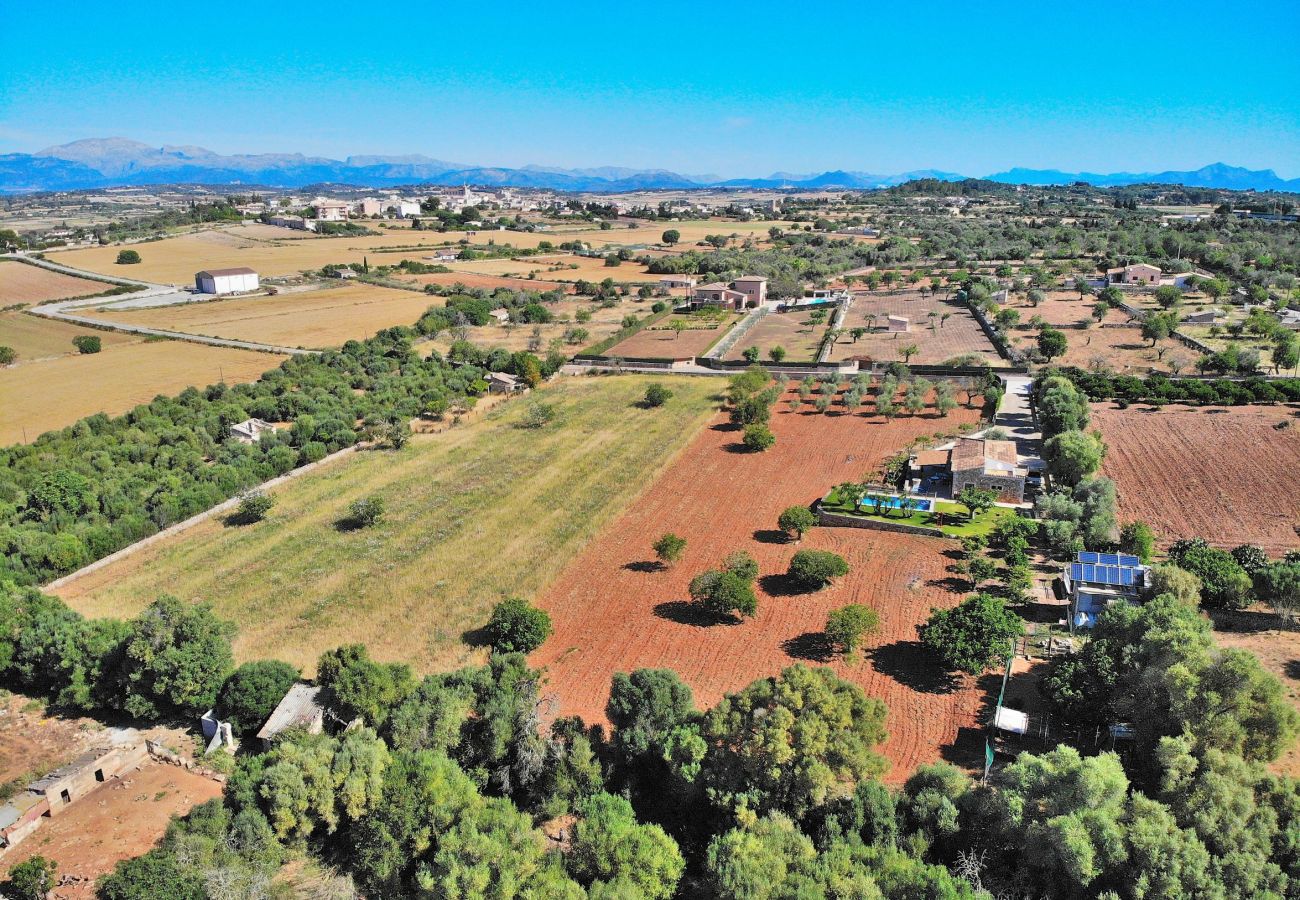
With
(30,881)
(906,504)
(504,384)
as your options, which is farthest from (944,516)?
(504,384)

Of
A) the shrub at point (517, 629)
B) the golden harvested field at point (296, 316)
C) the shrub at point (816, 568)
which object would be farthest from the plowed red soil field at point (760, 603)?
the golden harvested field at point (296, 316)

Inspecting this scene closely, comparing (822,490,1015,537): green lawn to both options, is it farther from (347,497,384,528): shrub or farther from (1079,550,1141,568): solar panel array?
(347,497,384,528): shrub

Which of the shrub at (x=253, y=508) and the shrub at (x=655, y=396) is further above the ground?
the shrub at (x=655, y=396)

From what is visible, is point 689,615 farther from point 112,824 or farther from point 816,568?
point 112,824

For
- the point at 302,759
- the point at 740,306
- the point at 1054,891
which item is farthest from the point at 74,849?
the point at 740,306

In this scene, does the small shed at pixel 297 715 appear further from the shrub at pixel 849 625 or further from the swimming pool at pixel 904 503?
the swimming pool at pixel 904 503

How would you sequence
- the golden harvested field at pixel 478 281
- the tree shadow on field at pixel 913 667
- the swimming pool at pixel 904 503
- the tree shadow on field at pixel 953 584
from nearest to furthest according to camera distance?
1. the tree shadow on field at pixel 913 667
2. the tree shadow on field at pixel 953 584
3. the swimming pool at pixel 904 503
4. the golden harvested field at pixel 478 281
